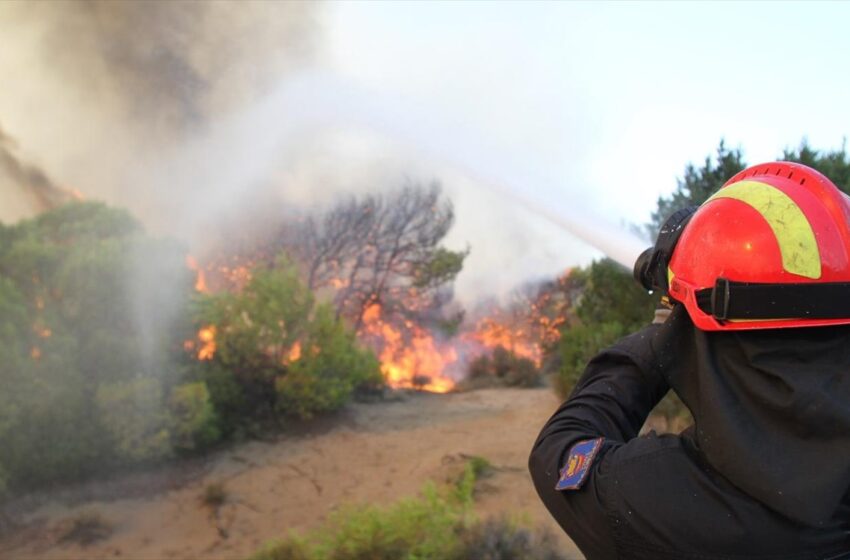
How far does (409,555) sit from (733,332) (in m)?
3.18

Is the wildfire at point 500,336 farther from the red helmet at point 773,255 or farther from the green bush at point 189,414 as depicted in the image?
the red helmet at point 773,255

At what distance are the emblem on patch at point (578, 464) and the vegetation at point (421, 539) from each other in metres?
2.88

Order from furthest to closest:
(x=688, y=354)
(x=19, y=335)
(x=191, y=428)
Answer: (x=191, y=428) → (x=19, y=335) → (x=688, y=354)

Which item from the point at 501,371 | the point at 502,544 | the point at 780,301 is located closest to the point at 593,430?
the point at 780,301

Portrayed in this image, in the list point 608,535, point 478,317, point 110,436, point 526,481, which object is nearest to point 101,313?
point 110,436

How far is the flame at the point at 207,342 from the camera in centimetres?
942

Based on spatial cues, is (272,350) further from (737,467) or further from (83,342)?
(737,467)

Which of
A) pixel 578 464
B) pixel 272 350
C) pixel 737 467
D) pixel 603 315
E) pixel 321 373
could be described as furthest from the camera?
pixel 321 373

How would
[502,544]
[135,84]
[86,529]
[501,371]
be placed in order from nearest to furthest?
[502,544] < [86,529] < [135,84] < [501,371]

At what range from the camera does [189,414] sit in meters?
8.25

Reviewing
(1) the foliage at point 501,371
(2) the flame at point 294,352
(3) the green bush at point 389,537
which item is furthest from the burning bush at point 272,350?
(1) the foliage at point 501,371

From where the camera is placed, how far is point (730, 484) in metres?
1.08

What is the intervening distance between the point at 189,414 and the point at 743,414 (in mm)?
8245

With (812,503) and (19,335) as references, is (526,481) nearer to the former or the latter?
(19,335)
